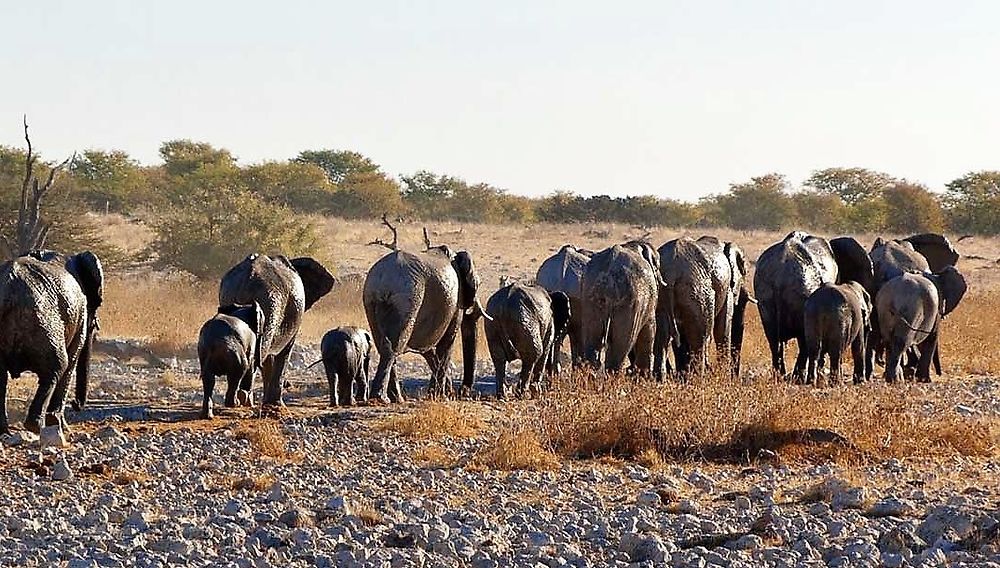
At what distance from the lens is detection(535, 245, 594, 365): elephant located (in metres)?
21.1

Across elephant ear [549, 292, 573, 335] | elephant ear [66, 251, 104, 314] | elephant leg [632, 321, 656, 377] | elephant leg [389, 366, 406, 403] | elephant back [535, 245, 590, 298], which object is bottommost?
elephant leg [389, 366, 406, 403]

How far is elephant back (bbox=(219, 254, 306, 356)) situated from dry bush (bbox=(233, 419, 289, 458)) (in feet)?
7.48

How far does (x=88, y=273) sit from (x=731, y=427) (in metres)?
6.38

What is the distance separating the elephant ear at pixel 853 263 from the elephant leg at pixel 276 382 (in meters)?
9.30

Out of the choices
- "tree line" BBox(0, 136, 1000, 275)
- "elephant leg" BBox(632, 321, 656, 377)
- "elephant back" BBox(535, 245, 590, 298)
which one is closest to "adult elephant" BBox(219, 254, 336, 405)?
"elephant leg" BBox(632, 321, 656, 377)

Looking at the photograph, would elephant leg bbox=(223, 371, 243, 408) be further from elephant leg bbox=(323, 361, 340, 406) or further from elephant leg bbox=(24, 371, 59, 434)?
elephant leg bbox=(24, 371, 59, 434)

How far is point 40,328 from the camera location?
13938 mm

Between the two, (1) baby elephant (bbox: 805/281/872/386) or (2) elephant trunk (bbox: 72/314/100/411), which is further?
(1) baby elephant (bbox: 805/281/872/386)

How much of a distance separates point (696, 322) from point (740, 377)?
512 centimetres

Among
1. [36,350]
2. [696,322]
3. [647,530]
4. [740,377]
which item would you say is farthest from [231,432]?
[696,322]

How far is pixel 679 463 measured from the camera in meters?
13.2

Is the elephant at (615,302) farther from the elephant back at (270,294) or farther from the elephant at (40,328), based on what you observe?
the elephant at (40,328)

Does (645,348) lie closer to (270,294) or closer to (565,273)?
(565,273)

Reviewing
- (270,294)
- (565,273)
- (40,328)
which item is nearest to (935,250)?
(565,273)
